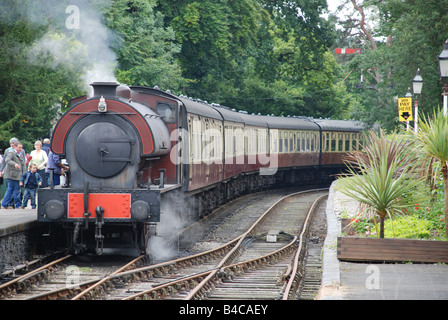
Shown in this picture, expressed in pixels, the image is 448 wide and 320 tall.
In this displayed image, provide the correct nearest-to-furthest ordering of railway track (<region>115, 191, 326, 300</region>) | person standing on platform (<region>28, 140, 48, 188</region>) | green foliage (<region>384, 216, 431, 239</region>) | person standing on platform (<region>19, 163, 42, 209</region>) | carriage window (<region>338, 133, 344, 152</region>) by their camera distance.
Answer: railway track (<region>115, 191, 326, 300</region>)
green foliage (<region>384, 216, 431, 239</region>)
person standing on platform (<region>19, 163, 42, 209</region>)
person standing on platform (<region>28, 140, 48, 188</region>)
carriage window (<region>338, 133, 344, 152</region>)

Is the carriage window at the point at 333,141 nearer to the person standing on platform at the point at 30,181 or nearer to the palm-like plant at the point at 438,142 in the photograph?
the person standing on platform at the point at 30,181

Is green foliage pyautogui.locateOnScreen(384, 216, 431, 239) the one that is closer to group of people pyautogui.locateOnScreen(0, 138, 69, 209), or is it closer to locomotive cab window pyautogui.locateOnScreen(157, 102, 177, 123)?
locomotive cab window pyautogui.locateOnScreen(157, 102, 177, 123)

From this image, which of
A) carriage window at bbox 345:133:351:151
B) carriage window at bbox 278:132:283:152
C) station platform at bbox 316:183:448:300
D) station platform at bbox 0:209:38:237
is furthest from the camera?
carriage window at bbox 345:133:351:151

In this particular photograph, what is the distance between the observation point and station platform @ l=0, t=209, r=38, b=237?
10448 mm

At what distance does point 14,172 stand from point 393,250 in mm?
9545

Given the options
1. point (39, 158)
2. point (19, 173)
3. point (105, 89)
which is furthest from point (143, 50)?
point (105, 89)

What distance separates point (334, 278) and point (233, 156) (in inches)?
564

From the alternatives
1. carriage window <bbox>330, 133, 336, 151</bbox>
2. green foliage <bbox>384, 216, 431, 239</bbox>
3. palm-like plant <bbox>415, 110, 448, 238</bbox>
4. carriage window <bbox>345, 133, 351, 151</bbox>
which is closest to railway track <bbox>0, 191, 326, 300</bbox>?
green foliage <bbox>384, 216, 431, 239</bbox>

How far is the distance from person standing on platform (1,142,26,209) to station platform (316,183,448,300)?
8.52 metres

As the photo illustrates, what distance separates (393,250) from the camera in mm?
9586

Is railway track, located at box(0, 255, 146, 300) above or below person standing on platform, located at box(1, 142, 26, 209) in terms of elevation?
below

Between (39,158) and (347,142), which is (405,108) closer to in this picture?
(39,158)

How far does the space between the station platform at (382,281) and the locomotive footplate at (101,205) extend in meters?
2.89

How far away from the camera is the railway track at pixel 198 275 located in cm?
882
